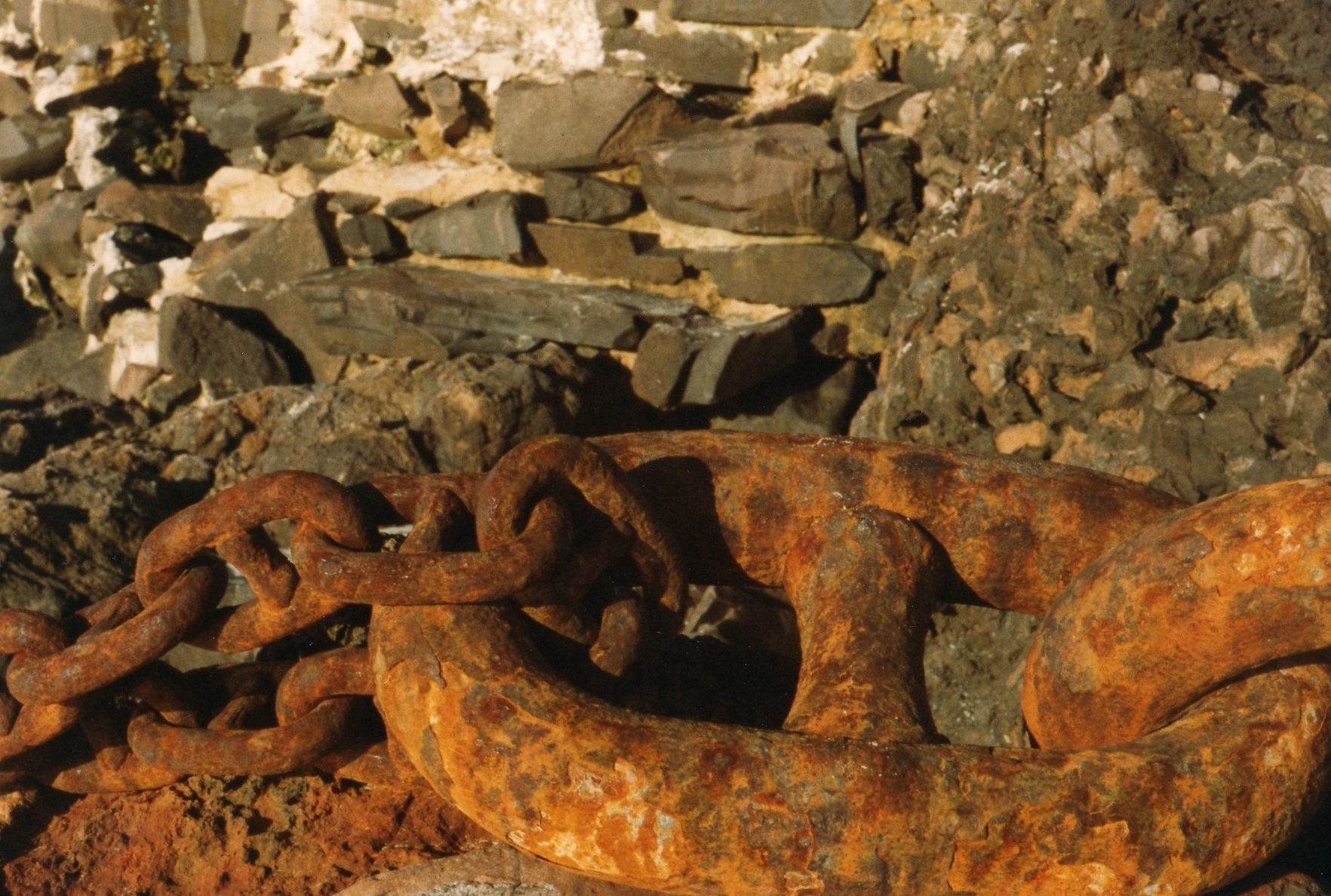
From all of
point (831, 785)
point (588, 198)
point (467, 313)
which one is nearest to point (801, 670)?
point (831, 785)

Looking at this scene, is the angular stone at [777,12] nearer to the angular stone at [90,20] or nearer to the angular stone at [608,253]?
the angular stone at [608,253]

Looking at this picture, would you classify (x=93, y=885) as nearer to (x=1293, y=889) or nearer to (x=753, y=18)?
(x=1293, y=889)

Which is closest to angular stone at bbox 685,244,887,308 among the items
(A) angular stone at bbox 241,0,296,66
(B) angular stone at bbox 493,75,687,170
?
(B) angular stone at bbox 493,75,687,170

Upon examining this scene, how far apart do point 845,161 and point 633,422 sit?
0.84 meters

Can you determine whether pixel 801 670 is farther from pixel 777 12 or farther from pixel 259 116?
pixel 259 116

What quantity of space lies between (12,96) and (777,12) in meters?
2.64

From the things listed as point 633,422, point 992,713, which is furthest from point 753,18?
point 992,713

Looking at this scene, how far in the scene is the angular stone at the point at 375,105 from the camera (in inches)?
138

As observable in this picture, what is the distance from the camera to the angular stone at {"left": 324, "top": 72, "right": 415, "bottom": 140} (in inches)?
138

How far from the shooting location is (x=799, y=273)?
3039 mm

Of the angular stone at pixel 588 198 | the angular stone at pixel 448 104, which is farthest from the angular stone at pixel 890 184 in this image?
the angular stone at pixel 448 104

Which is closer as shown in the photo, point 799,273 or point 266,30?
point 799,273

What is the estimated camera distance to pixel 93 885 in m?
1.60

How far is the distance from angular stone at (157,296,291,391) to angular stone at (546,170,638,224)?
88cm
